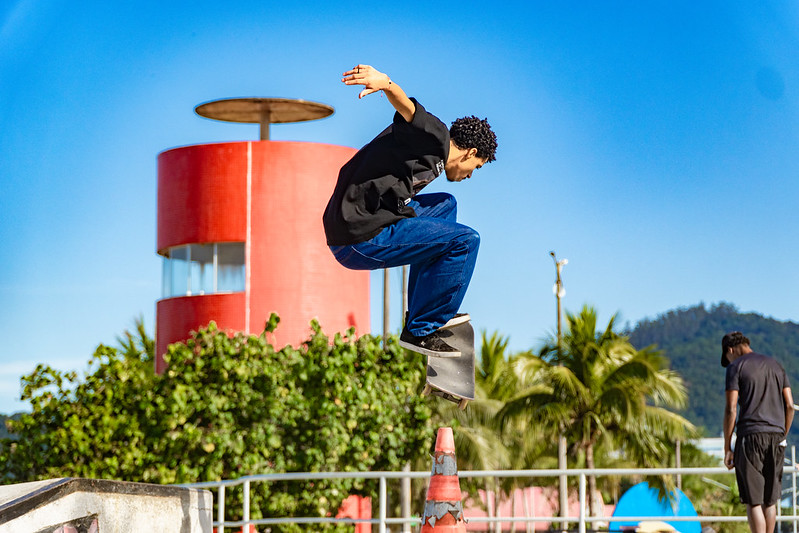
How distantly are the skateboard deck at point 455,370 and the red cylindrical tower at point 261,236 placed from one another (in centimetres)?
1617

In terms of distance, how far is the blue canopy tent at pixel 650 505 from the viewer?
23.9 meters

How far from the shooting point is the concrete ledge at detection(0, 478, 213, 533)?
4.95 metres

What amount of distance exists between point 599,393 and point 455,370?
22.0m

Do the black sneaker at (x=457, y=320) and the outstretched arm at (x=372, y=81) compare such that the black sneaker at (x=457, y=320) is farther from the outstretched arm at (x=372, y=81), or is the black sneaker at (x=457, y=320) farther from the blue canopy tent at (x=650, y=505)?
the blue canopy tent at (x=650, y=505)

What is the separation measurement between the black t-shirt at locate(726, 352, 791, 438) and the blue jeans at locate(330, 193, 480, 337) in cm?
299

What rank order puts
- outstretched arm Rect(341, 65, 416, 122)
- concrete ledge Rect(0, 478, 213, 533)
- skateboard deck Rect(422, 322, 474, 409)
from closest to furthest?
outstretched arm Rect(341, 65, 416, 122), concrete ledge Rect(0, 478, 213, 533), skateboard deck Rect(422, 322, 474, 409)

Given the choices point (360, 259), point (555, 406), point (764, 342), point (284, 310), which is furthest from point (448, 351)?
point (764, 342)

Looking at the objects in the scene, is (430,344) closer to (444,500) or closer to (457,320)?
(457,320)

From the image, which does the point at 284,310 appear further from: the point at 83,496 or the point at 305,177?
the point at 83,496

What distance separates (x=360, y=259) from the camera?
5.59 meters

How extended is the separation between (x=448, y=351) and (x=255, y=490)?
11.7 metres

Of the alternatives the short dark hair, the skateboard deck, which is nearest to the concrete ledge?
the skateboard deck

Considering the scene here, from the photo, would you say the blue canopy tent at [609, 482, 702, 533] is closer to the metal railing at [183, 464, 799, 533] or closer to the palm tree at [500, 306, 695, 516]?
the palm tree at [500, 306, 695, 516]

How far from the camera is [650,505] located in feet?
83.6
